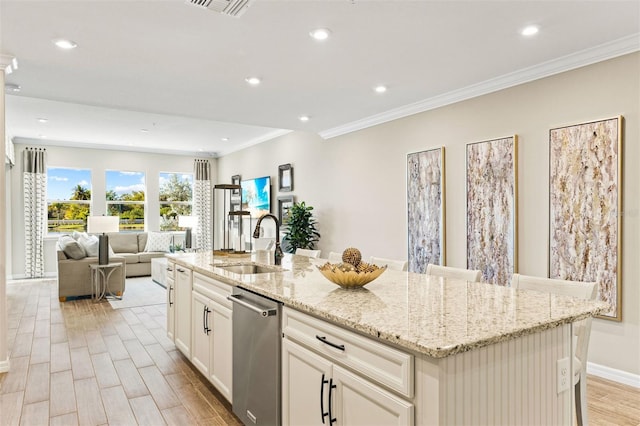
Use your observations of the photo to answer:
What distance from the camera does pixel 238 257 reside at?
3627 mm

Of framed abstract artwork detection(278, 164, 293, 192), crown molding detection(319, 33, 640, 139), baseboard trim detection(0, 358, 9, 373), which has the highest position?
crown molding detection(319, 33, 640, 139)

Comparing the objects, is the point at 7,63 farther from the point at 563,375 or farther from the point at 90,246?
the point at 563,375

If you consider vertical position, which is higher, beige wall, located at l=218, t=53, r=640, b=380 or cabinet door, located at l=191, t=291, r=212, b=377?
beige wall, located at l=218, t=53, r=640, b=380

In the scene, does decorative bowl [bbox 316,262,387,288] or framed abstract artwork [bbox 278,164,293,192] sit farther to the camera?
framed abstract artwork [bbox 278,164,293,192]

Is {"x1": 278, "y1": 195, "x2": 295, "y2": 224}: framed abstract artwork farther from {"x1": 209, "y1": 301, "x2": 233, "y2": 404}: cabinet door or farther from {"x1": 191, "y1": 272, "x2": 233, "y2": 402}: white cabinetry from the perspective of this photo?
{"x1": 209, "y1": 301, "x2": 233, "y2": 404}: cabinet door

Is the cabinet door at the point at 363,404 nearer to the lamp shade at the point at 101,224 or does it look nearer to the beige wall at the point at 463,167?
the beige wall at the point at 463,167

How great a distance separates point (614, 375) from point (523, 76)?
255 centimetres

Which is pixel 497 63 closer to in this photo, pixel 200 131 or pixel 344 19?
pixel 344 19

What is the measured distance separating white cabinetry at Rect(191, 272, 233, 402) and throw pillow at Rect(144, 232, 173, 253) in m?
5.93

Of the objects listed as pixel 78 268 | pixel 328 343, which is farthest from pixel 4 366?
pixel 328 343

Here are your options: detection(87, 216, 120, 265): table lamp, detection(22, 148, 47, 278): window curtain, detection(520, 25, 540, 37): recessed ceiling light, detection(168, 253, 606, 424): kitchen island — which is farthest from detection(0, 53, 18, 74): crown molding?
detection(22, 148, 47, 278): window curtain

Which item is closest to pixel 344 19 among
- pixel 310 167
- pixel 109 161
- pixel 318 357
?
pixel 318 357

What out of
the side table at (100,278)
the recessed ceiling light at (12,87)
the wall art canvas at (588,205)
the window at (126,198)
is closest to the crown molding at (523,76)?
the wall art canvas at (588,205)

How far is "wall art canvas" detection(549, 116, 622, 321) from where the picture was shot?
309 cm
